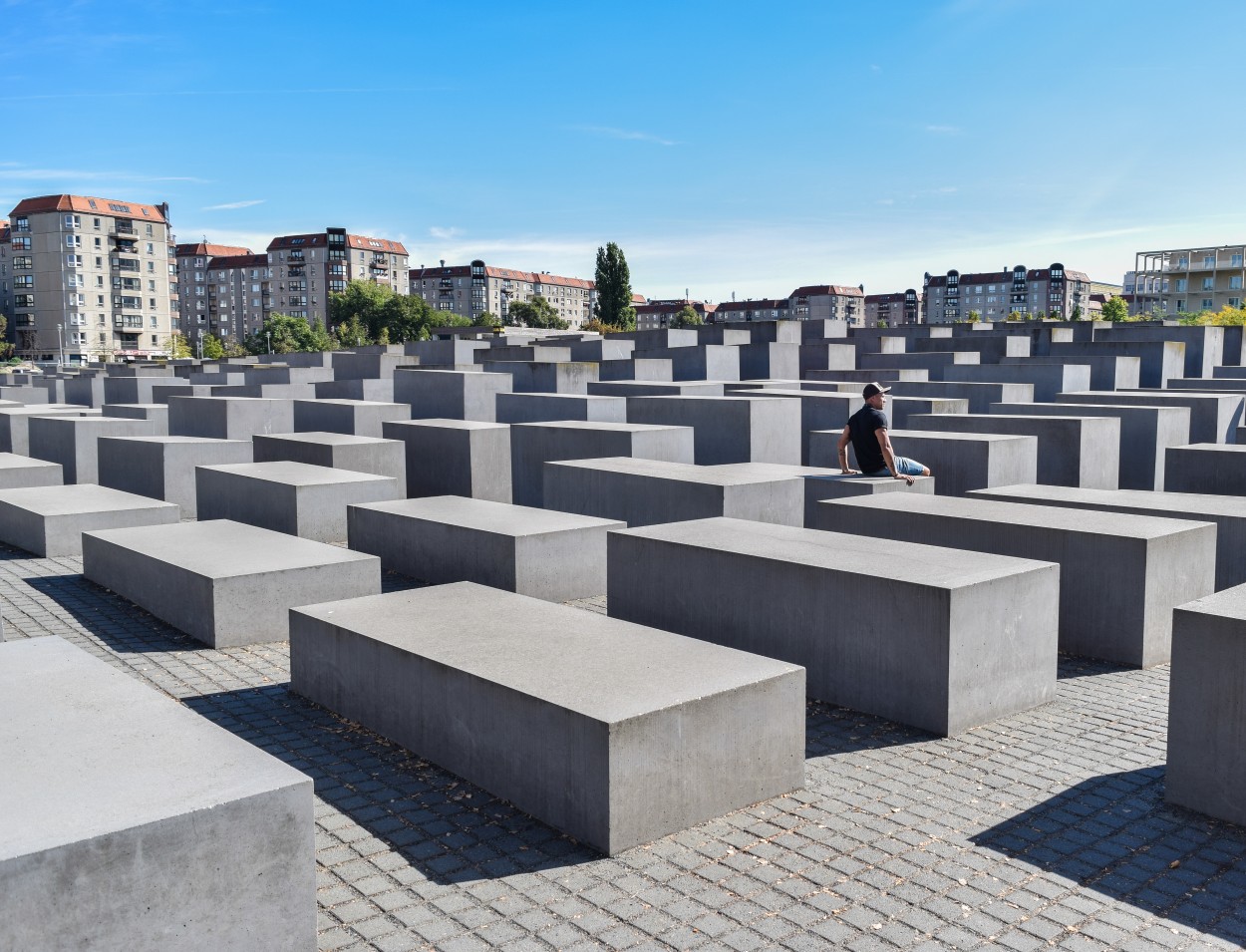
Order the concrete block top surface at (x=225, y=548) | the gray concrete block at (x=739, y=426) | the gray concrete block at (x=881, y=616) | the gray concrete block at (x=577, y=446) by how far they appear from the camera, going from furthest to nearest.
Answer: the gray concrete block at (x=739, y=426) < the gray concrete block at (x=577, y=446) < the concrete block top surface at (x=225, y=548) < the gray concrete block at (x=881, y=616)

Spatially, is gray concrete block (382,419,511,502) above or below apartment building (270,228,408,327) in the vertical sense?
below

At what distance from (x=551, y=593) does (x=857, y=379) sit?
14838 mm

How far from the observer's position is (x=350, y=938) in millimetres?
4105

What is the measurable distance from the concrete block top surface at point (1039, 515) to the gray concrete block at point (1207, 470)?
11.5 ft

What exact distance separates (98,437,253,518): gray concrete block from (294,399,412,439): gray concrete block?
252 cm

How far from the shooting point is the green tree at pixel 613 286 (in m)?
69.1

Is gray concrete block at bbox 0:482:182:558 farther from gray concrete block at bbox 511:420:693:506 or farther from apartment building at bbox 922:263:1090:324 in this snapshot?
apartment building at bbox 922:263:1090:324

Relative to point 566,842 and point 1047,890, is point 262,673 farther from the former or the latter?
point 1047,890

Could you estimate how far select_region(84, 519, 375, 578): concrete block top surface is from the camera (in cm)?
870

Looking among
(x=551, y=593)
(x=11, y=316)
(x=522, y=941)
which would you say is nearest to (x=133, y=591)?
(x=551, y=593)

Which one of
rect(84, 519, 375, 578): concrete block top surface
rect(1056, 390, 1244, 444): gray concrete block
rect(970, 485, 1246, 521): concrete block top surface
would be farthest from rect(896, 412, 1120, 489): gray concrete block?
rect(84, 519, 375, 578): concrete block top surface

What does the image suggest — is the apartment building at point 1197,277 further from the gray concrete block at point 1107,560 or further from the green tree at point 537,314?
the gray concrete block at point 1107,560

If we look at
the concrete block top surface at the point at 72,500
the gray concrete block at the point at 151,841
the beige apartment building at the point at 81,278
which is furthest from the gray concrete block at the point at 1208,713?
the beige apartment building at the point at 81,278

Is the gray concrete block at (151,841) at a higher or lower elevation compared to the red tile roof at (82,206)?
lower
